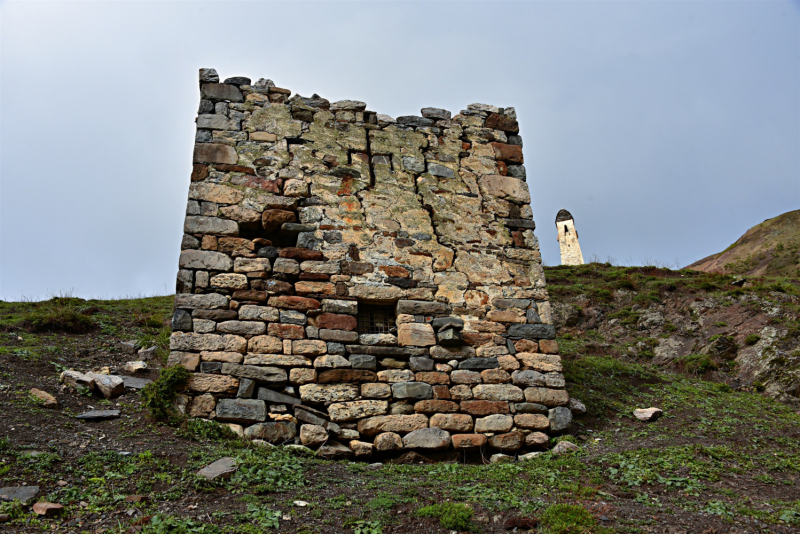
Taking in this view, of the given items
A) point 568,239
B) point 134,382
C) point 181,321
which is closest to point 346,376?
point 181,321

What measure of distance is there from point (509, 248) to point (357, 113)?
2.91m

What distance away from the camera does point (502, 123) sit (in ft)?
26.8

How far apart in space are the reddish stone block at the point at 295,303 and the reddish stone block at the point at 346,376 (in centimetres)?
80

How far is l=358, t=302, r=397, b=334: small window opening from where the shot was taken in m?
6.58

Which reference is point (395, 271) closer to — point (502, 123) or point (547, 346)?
point (547, 346)

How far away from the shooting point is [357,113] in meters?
7.54

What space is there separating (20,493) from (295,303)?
3075 millimetres

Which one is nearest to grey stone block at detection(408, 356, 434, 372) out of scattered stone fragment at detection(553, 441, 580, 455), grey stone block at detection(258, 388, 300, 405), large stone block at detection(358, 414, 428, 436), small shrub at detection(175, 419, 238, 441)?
large stone block at detection(358, 414, 428, 436)

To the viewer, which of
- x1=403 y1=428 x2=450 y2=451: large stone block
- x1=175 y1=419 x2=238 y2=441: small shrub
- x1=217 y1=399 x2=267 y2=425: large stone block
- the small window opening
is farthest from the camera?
the small window opening

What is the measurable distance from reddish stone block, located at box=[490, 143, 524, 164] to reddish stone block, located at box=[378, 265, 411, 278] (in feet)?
8.20

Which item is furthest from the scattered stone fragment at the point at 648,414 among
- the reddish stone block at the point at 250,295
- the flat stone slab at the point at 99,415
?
the flat stone slab at the point at 99,415

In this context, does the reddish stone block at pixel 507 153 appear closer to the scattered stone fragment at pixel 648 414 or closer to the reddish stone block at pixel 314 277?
the reddish stone block at pixel 314 277

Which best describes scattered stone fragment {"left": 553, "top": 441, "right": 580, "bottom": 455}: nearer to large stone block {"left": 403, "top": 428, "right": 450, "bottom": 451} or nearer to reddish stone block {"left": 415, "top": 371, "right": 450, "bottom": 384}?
large stone block {"left": 403, "top": 428, "right": 450, "bottom": 451}

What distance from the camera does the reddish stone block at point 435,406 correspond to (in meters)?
6.03
